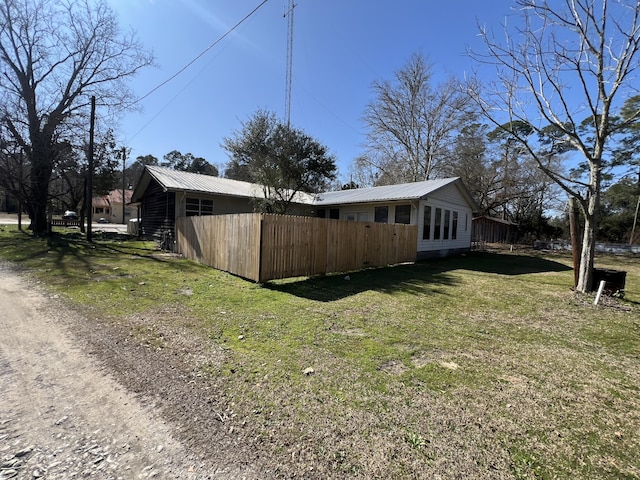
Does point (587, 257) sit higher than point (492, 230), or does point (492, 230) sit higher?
point (492, 230)

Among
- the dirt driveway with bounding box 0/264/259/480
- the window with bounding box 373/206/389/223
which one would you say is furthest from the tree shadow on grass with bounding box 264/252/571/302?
the window with bounding box 373/206/389/223

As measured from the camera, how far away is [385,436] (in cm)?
233

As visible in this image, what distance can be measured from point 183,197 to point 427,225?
1189 centimetres

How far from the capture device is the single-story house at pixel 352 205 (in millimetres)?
14688

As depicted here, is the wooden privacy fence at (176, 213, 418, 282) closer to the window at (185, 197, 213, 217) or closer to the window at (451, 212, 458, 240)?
the window at (185, 197, 213, 217)

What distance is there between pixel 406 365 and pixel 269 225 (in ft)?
17.0

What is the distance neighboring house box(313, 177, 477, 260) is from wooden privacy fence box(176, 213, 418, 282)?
7.90 ft

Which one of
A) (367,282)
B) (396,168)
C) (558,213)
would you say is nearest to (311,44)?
(367,282)

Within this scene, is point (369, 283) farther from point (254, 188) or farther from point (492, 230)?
point (492, 230)

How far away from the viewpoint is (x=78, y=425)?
237 centimetres

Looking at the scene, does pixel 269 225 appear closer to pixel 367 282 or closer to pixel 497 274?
pixel 367 282

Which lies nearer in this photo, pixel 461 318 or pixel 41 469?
pixel 41 469

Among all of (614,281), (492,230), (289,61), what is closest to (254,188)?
(289,61)

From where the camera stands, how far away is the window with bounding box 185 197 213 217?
608 inches
